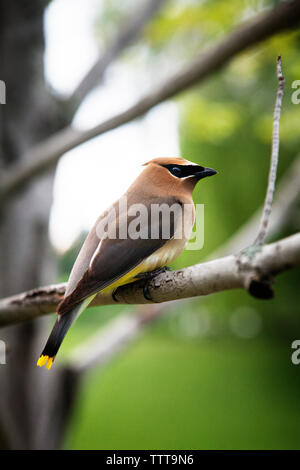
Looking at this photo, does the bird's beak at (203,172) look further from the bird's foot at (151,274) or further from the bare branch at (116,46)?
the bare branch at (116,46)

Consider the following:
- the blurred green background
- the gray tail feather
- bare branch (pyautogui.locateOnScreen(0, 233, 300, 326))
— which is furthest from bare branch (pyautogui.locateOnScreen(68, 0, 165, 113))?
the gray tail feather

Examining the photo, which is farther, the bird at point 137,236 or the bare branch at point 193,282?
the bird at point 137,236

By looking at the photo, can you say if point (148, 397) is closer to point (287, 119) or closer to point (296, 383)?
point (296, 383)

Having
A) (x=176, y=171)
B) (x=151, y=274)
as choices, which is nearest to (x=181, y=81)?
(x=176, y=171)

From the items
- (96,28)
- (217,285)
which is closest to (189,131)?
(96,28)

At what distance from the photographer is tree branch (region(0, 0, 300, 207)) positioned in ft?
5.02

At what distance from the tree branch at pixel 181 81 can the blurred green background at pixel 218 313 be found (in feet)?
0.52

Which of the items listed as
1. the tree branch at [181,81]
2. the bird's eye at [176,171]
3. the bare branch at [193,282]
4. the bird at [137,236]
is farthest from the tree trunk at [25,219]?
the bird's eye at [176,171]

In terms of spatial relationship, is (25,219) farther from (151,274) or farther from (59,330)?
(59,330)

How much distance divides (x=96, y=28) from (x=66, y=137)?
1.97 m

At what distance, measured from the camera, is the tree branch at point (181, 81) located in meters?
1.53

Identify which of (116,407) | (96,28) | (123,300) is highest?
(96,28)

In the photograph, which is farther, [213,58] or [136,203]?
[213,58]
